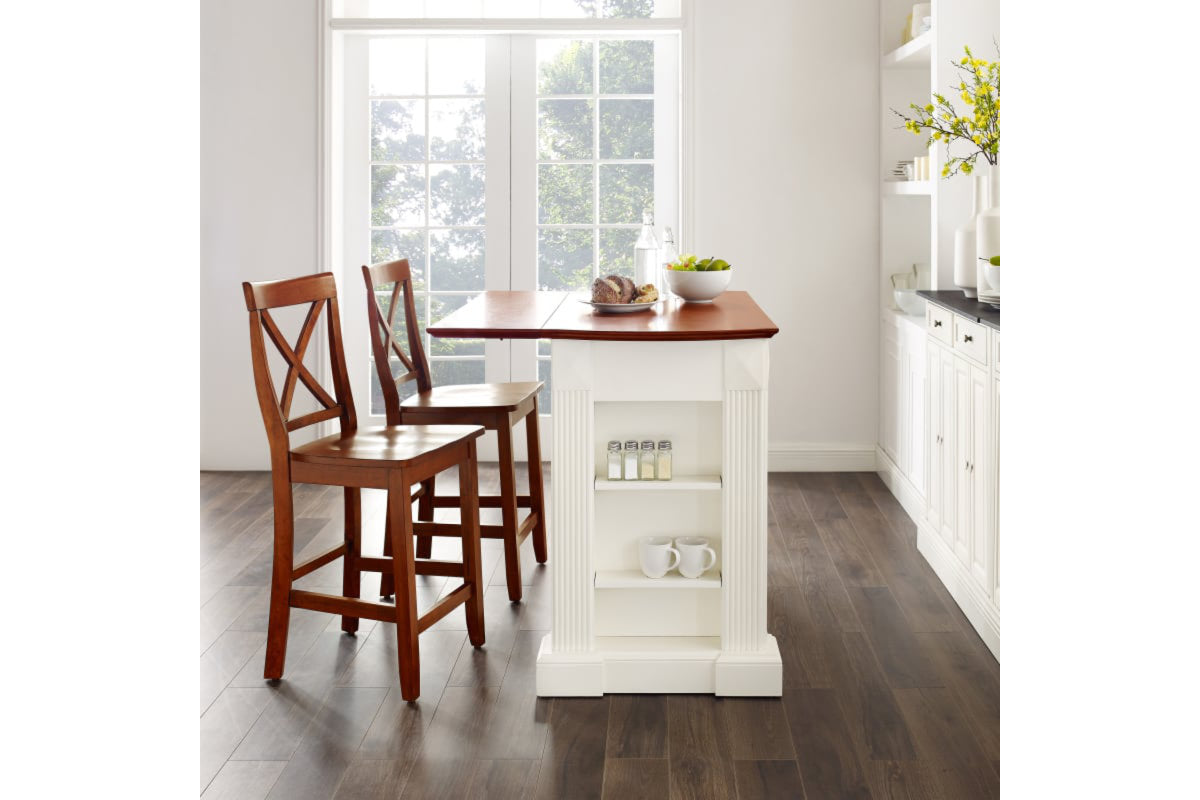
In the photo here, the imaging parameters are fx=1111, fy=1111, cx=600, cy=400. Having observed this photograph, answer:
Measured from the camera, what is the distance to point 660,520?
2.89 meters

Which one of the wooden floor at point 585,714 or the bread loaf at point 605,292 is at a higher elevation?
the bread loaf at point 605,292

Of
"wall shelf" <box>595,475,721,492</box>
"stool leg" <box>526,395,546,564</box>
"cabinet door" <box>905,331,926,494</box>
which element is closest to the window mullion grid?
"cabinet door" <box>905,331,926,494</box>

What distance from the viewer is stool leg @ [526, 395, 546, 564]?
3736mm

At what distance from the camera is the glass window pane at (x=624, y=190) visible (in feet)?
17.7

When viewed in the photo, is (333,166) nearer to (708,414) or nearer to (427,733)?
(708,414)

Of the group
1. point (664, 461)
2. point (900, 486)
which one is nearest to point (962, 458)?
point (664, 461)

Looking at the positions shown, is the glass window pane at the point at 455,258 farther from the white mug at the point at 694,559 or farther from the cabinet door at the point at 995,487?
the cabinet door at the point at 995,487

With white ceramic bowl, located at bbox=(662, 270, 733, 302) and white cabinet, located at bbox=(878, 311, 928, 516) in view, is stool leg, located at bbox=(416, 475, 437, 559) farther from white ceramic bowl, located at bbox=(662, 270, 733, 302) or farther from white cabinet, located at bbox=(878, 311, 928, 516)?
white cabinet, located at bbox=(878, 311, 928, 516)

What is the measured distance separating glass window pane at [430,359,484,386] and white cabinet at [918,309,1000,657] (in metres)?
2.38

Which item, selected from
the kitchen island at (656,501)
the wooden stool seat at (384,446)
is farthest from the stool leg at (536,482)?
the kitchen island at (656,501)

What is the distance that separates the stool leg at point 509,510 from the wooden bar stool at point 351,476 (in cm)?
30

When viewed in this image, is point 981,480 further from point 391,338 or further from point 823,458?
point 823,458
